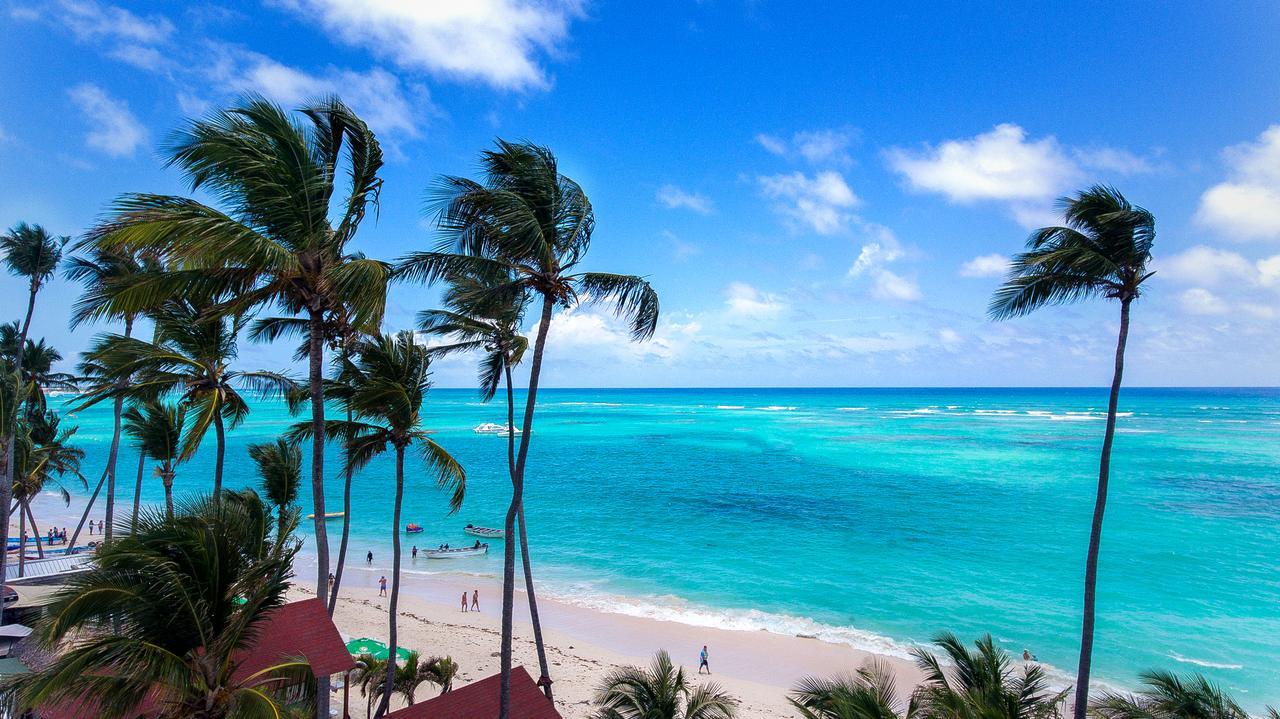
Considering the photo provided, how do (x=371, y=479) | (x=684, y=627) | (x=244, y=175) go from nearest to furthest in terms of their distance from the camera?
(x=244, y=175) < (x=684, y=627) < (x=371, y=479)

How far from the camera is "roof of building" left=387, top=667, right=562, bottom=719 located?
9875mm

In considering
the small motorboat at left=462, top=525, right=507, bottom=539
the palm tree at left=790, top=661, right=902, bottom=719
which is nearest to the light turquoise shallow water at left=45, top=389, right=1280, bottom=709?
the small motorboat at left=462, top=525, right=507, bottom=539

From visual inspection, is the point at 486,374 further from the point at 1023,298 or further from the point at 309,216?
the point at 1023,298

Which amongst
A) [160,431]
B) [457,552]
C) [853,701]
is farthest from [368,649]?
[457,552]

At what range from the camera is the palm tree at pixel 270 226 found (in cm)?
674

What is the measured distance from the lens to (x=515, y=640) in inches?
970

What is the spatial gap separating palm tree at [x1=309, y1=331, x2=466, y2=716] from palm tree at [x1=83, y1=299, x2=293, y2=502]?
154 cm

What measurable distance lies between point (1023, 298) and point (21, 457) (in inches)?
1101

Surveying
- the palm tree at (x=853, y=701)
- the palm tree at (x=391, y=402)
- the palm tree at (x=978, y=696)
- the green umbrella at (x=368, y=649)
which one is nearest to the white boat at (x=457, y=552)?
the green umbrella at (x=368, y=649)

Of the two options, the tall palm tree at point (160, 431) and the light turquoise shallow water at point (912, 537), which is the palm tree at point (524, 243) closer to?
the tall palm tree at point (160, 431)

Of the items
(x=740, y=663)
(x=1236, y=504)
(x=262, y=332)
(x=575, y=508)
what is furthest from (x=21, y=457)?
(x=1236, y=504)

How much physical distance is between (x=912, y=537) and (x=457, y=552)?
28.2 meters

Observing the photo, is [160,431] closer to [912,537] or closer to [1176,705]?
[1176,705]

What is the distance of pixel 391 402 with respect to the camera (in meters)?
11.6
